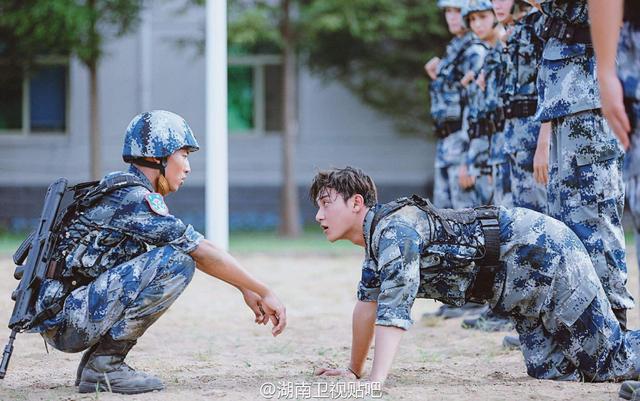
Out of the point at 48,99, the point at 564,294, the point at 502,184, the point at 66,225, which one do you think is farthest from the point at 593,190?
the point at 48,99

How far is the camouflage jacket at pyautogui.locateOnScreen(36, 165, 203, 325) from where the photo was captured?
4441mm

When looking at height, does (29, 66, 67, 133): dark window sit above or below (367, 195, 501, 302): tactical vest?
above

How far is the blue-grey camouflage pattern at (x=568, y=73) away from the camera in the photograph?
4.83 metres

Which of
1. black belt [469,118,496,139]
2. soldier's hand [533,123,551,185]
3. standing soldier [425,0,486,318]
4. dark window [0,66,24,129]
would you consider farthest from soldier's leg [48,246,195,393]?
dark window [0,66,24,129]

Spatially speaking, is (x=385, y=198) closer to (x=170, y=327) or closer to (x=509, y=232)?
(x=170, y=327)

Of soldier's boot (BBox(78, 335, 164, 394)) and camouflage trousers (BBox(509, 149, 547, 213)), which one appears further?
camouflage trousers (BBox(509, 149, 547, 213))

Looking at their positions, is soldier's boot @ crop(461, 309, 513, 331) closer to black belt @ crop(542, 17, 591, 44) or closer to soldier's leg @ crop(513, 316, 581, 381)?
soldier's leg @ crop(513, 316, 581, 381)

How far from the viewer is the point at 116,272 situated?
14.7 feet

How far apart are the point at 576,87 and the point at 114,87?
656 inches

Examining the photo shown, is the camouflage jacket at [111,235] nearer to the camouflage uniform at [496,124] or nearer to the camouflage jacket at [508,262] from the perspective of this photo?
the camouflage jacket at [508,262]

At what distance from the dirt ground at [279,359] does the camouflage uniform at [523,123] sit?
899 millimetres

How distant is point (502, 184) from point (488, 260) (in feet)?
6.59

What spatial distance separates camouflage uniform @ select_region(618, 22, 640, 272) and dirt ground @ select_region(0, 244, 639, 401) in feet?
3.45

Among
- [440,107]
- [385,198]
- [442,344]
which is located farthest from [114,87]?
[442,344]
